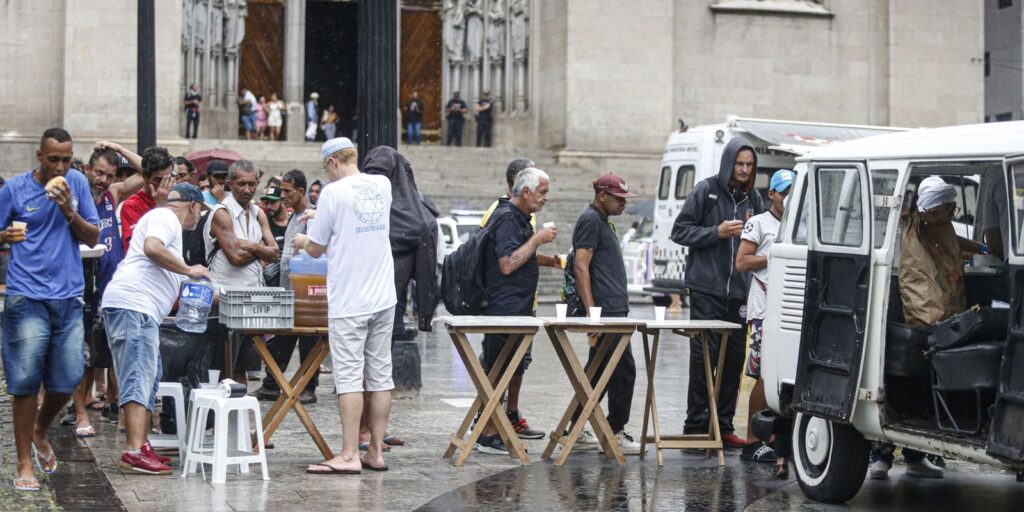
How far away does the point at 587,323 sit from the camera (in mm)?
8758

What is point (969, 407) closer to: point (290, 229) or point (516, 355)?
point (516, 355)

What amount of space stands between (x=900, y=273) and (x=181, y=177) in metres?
5.96

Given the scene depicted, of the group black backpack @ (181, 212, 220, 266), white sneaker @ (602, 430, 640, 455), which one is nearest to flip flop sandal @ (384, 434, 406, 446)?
white sneaker @ (602, 430, 640, 455)

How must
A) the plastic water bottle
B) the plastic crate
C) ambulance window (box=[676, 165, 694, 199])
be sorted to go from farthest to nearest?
ambulance window (box=[676, 165, 694, 199]) → the plastic water bottle → the plastic crate

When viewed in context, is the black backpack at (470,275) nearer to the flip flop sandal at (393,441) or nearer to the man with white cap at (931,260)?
the flip flop sandal at (393,441)

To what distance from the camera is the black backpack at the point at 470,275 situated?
9602mm

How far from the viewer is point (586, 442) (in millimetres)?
9797

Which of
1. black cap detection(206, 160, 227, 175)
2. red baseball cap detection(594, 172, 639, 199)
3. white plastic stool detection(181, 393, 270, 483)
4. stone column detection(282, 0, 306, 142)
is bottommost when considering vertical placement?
white plastic stool detection(181, 393, 270, 483)

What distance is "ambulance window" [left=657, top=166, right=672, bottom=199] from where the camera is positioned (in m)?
24.0

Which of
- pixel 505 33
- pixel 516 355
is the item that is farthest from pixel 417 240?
pixel 505 33

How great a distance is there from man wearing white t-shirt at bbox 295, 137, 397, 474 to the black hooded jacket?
0.99 metres

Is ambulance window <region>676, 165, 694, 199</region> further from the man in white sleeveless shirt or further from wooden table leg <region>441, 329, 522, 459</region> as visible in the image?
wooden table leg <region>441, 329, 522, 459</region>

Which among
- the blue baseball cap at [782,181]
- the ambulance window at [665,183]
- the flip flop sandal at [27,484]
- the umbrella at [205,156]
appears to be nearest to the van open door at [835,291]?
the blue baseball cap at [782,181]

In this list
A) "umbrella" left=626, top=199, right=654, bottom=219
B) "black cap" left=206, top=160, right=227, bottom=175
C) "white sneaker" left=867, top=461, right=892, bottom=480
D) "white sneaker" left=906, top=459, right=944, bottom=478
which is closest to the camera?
"white sneaker" left=867, top=461, right=892, bottom=480
